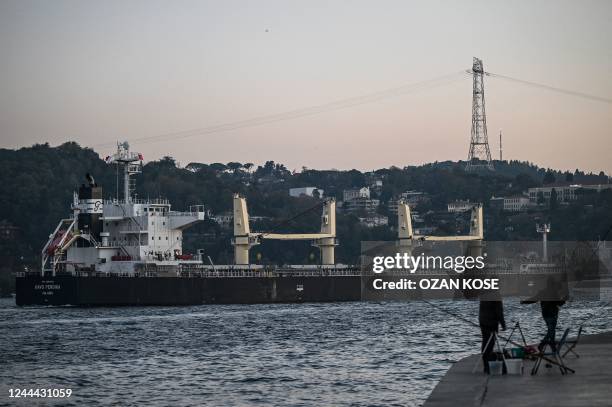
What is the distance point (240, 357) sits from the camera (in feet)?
96.0

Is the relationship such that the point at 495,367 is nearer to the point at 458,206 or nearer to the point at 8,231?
the point at 8,231

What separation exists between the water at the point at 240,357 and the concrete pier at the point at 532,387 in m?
1.92

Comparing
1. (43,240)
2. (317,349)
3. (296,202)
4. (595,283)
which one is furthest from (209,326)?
(296,202)

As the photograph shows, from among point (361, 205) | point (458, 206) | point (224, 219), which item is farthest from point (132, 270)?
point (361, 205)

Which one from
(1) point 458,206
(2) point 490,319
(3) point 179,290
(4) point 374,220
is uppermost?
(1) point 458,206

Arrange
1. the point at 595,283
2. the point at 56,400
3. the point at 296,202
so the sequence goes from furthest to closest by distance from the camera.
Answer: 1. the point at 296,202
2. the point at 595,283
3. the point at 56,400

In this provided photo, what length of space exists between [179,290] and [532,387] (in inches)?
2103

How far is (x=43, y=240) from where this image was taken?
391 ft

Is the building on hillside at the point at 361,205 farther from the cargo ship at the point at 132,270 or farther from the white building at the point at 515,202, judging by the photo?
the cargo ship at the point at 132,270

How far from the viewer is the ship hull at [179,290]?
65000mm

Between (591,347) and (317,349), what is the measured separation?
10582 millimetres

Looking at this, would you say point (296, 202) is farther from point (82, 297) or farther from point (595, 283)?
point (82, 297)

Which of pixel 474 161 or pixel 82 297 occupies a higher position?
pixel 474 161

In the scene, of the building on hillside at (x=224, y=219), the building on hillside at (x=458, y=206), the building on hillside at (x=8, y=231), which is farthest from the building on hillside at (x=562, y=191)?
the building on hillside at (x=8, y=231)
